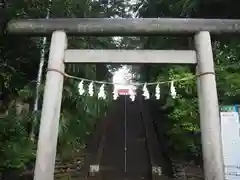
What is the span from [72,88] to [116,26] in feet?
11.0

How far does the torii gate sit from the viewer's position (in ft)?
15.4

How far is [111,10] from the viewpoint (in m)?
12.3

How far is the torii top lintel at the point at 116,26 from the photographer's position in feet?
17.1

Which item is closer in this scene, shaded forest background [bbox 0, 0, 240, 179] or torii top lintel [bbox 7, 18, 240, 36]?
torii top lintel [bbox 7, 18, 240, 36]

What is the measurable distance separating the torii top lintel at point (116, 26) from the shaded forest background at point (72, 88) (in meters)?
0.60

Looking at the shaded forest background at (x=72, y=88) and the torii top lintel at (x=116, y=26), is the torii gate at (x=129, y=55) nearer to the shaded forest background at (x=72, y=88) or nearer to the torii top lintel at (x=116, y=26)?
the torii top lintel at (x=116, y=26)

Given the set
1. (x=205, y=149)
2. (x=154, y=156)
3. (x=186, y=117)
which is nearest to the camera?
(x=205, y=149)

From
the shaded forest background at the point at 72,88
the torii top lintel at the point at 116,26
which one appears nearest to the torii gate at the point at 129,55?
the torii top lintel at the point at 116,26

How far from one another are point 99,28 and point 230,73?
4144 millimetres

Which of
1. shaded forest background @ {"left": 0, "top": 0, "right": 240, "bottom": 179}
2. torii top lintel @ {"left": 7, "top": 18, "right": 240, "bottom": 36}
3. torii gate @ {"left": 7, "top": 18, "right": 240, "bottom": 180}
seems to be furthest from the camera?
shaded forest background @ {"left": 0, "top": 0, "right": 240, "bottom": 179}

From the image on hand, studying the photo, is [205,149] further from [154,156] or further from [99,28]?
[154,156]

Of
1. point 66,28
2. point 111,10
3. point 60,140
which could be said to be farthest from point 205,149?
point 111,10

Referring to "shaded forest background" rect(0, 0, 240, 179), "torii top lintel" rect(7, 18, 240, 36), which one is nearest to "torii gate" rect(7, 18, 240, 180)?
"torii top lintel" rect(7, 18, 240, 36)

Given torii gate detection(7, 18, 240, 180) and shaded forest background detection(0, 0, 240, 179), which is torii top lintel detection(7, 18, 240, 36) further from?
shaded forest background detection(0, 0, 240, 179)
